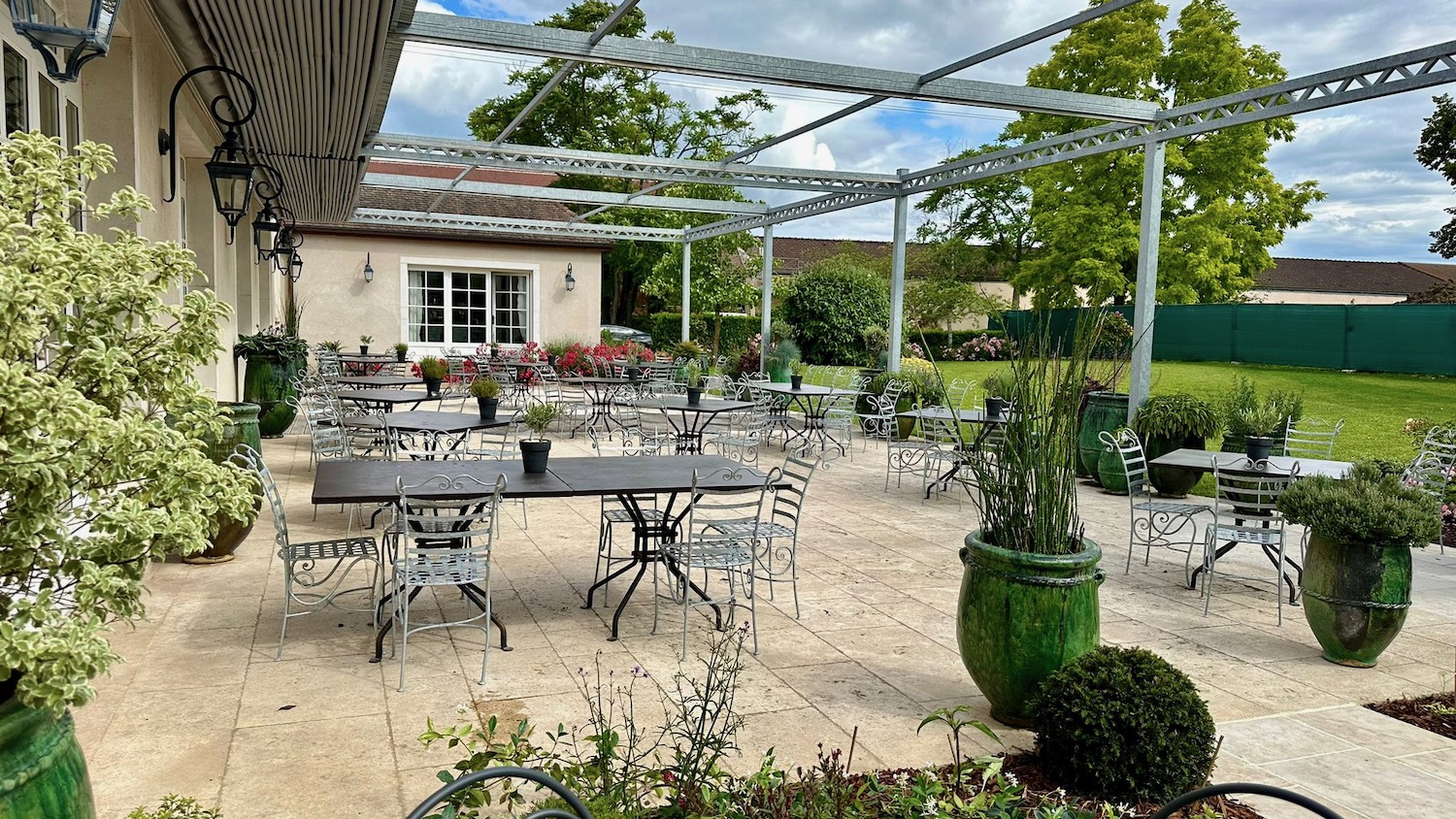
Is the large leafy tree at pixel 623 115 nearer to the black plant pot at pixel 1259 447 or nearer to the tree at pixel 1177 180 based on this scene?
the tree at pixel 1177 180

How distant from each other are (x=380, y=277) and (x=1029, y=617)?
57.5 feet

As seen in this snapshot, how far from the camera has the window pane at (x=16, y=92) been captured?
13.7 ft

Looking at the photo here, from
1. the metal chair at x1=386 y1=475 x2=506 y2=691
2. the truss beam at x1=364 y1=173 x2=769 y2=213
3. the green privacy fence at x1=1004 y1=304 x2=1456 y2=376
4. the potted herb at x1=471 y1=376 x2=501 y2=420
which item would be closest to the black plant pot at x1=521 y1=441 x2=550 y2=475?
the metal chair at x1=386 y1=475 x2=506 y2=691

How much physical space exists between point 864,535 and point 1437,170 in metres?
16.0

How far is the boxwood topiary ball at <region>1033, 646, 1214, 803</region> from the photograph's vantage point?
2.89 metres

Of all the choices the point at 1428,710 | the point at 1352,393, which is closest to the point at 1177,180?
the point at 1352,393

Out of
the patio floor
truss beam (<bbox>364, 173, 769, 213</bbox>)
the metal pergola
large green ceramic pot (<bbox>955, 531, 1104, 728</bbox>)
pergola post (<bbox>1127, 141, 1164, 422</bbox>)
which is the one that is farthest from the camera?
truss beam (<bbox>364, 173, 769, 213</bbox>)

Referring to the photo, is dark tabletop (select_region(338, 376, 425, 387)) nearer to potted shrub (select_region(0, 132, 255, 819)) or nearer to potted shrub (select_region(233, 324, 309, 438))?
potted shrub (select_region(233, 324, 309, 438))

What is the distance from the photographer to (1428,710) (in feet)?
12.4

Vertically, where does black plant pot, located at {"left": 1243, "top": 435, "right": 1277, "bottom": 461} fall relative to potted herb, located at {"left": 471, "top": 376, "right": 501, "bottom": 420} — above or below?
below

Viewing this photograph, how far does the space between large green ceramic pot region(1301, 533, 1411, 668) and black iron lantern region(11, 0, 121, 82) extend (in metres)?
4.98

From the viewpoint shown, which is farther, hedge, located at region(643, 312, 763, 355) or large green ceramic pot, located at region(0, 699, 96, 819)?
hedge, located at region(643, 312, 763, 355)

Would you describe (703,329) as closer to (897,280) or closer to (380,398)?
(897,280)

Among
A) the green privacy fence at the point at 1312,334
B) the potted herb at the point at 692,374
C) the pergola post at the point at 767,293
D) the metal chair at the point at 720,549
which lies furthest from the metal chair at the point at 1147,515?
the green privacy fence at the point at 1312,334
